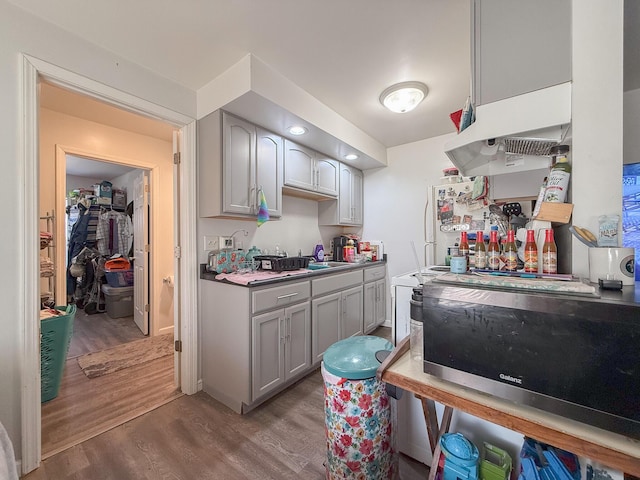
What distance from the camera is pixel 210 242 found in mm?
2172

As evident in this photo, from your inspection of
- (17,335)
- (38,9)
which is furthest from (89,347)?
(38,9)

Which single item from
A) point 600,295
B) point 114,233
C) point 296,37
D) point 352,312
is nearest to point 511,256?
point 600,295

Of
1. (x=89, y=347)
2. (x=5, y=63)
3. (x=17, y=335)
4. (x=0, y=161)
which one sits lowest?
(x=89, y=347)

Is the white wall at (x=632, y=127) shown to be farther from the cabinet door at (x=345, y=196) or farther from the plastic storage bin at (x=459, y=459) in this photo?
the cabinet door at (x=345, y=196)

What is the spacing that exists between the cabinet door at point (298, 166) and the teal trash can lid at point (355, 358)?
161 centimetres

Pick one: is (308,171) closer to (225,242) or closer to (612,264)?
(225,242)

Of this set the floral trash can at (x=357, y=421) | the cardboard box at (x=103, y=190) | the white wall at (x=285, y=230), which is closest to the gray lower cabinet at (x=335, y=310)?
the white wall at (x=285, y=230)

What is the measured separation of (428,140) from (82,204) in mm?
5441

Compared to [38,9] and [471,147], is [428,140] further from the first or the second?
[38,9]

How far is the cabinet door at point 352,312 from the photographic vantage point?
264 cm

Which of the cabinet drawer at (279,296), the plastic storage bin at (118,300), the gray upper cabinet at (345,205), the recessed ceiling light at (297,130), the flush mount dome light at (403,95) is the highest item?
the flush mount dome light at (403,95)

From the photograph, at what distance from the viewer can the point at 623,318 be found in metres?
0.59

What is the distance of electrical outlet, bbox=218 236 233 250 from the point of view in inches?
88.0

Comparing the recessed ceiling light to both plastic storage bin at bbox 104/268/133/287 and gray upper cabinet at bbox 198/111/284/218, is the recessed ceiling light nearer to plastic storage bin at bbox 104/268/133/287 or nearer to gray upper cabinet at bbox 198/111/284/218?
gray upper cabinet at bbox 198/111/284/218
